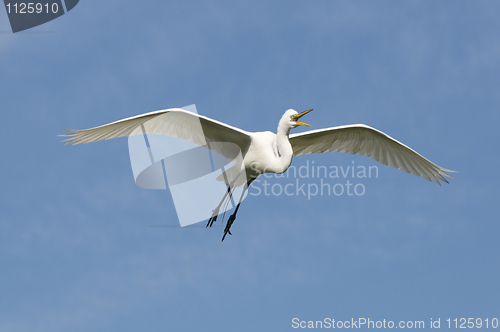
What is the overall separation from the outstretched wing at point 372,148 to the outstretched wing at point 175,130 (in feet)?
6.00

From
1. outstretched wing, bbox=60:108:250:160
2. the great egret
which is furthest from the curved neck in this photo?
outstretched wing, bbox=60:108:250:160

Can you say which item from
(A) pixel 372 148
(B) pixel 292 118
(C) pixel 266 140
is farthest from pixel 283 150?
(A) pixel 372 148

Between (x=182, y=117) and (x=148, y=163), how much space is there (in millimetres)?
1391

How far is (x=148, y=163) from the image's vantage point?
33.3 ft

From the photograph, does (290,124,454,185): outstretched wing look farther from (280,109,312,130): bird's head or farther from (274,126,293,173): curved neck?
(280,109,312,130): bird's head

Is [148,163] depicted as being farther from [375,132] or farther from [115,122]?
[375,132]

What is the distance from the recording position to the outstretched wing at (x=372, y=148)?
11.4m

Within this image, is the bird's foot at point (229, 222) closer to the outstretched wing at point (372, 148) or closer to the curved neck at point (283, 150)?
the curved neck at point (283, 150)

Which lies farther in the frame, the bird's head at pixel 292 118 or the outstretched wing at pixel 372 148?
the outstretched wing at pixel 372 148

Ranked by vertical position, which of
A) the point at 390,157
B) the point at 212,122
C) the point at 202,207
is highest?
the point at 212,122

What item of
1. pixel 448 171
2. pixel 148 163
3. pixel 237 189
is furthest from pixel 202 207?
pixel 448 171

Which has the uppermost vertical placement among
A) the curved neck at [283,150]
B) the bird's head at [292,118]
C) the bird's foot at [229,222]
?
the bird's head at [292,118]

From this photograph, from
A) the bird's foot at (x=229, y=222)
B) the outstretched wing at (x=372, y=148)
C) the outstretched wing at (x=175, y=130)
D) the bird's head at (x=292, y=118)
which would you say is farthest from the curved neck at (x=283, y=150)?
the bird's foot at (x=229, y=222)

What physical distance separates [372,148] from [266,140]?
10.5 ft
